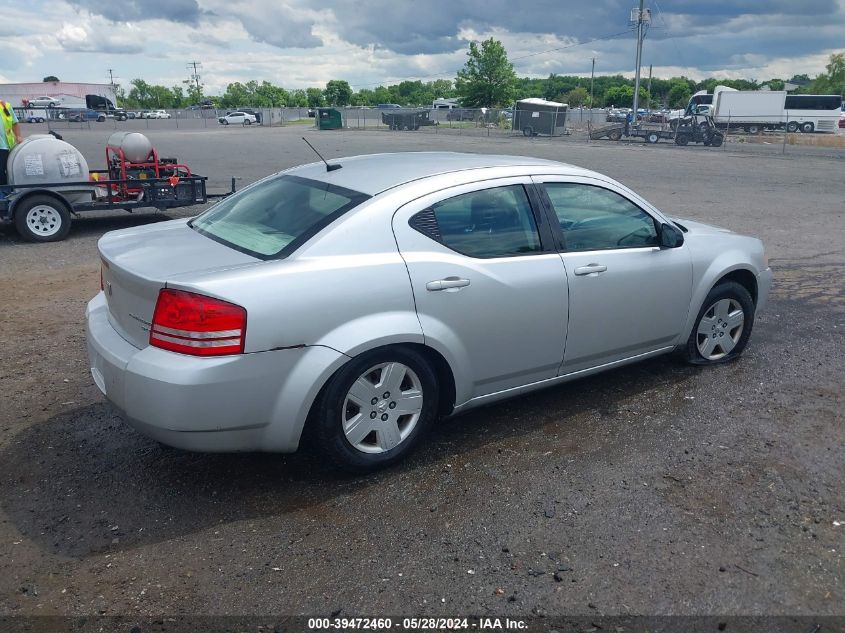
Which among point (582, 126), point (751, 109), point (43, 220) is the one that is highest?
point (751, 109)

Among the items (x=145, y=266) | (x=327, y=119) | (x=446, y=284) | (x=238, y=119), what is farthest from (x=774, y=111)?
(x=145, y=266)

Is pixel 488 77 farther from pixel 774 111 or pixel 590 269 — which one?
pixel 590 269

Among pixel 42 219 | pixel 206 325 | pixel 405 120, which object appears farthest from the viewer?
pixel 405 120

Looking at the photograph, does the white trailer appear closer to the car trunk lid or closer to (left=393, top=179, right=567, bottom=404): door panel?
(left=393, top=179, right=567, bottom=404): door panel

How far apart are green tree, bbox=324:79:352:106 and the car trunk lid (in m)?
133

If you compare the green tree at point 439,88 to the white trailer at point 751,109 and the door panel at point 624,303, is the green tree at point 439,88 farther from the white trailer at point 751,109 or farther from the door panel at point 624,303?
the door panel at point 624,303

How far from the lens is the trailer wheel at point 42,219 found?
33.5 ft

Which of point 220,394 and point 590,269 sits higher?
point 590,269

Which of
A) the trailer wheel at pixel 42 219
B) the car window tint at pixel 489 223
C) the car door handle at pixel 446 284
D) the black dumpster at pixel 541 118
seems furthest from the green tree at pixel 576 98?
the car door handle at pixel 446 284

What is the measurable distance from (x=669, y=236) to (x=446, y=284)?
6.13 ft

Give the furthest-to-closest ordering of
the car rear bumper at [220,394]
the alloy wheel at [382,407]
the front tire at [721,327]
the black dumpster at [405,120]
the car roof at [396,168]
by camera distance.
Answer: the black dumpster at [405,120] < the front tire at [721,327] < the car roof at [396,168] < the alloy wheel at [382,407] < the car rear bumper at [220,394]

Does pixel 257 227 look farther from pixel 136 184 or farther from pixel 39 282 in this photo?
pixel 136 184

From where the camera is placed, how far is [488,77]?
85.4 meters

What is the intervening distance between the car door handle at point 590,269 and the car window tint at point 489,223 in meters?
0.30
